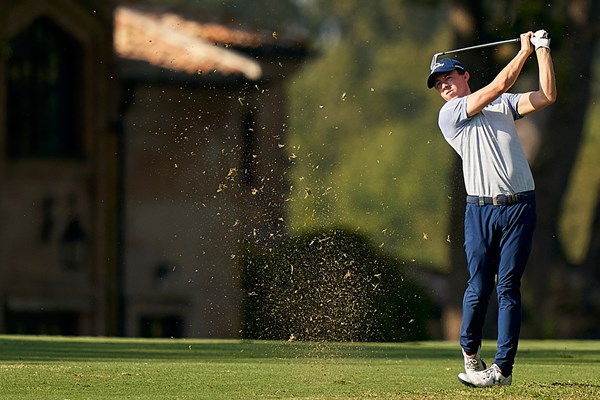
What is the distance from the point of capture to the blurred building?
1236 inches

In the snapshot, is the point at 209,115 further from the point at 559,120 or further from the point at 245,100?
the point at 559,120

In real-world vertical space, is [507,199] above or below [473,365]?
above

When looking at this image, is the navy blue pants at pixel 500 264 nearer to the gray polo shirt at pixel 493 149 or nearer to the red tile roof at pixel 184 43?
the gray polo shirt at pixel 493 149

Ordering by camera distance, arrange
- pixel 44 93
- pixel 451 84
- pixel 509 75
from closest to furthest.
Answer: pixel 509 75 → pixel 451 84 → pixel 44 93

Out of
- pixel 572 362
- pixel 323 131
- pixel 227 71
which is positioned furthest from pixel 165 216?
pixel 323 131

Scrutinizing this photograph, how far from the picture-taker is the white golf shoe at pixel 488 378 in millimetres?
10695

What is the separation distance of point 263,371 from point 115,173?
21.2 m

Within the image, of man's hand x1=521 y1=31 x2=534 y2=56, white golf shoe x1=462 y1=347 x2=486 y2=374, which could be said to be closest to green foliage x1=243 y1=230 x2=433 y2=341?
white golf shoe x1=462 y1=347 x2=486 y2=374

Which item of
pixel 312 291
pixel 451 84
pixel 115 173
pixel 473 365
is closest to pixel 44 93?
pixel 115 173

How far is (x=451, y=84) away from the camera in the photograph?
11070 millimetres

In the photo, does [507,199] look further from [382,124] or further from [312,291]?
[382,124]

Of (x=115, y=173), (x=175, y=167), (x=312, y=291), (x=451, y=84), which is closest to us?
(x=451, y=84)

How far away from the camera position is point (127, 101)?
1296 inches

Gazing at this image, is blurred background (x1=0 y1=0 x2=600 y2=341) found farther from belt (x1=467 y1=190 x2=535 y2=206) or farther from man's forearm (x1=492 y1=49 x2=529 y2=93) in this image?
man's forearm (x1=492 y1=49 x2=529 y2=93)
